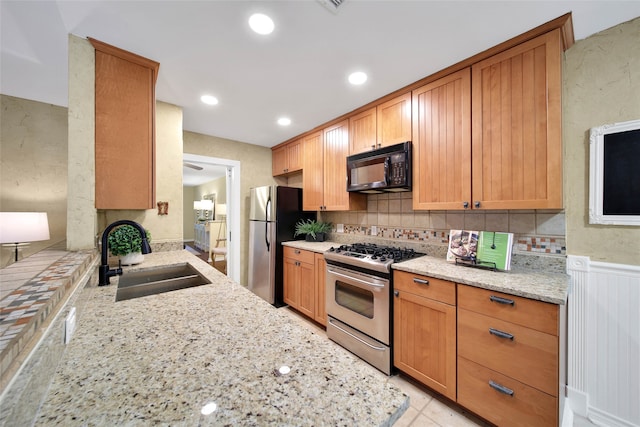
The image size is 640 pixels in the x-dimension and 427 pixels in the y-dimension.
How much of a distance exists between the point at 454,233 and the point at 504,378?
950 mm

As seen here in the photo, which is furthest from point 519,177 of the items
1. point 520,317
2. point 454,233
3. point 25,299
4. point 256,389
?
point 25,299

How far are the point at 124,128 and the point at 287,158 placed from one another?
215cm

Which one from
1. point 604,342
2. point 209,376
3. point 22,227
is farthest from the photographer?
point 22,227

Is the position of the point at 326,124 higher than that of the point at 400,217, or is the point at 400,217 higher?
the point at 326,124

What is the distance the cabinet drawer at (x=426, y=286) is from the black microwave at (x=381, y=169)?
80cm

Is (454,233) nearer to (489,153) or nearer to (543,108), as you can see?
(489,153)

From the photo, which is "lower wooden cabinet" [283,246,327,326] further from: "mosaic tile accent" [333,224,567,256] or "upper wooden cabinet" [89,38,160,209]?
"upper wooden cabinet" [89,38,160,209]

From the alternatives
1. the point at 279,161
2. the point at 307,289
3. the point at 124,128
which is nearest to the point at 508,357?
the point at 307,289

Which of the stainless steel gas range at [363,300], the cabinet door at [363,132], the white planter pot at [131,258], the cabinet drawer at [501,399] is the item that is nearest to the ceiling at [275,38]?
the cabinet door at [363,132]

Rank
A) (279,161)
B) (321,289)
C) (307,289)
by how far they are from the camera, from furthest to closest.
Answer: (279,161) < (307,289) < (321,289)

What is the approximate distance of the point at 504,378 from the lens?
52.4 inches

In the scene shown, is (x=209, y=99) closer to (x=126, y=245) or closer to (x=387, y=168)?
(x=126, y=245)

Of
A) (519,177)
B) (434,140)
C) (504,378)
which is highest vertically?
(434,140)

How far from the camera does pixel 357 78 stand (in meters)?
A: 1.96
